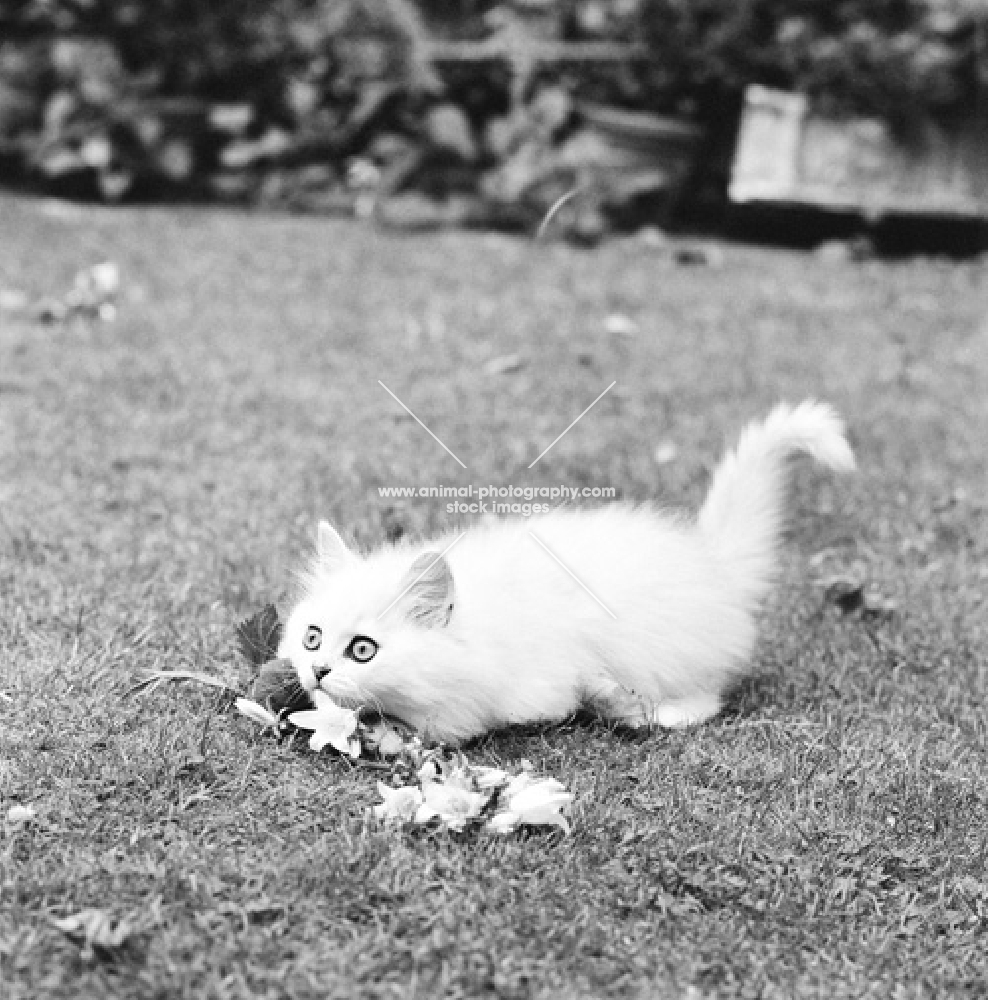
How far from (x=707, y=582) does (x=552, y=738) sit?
501mm

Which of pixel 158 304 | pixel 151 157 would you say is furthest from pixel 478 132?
pixel 158 304

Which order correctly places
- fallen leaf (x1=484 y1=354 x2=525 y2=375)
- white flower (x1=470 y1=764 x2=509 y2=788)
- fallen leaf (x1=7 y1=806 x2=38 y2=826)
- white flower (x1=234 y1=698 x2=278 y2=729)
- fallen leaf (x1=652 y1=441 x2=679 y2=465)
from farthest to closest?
1. fallen leaf (x1=484 y1=354 x2=525 y2=375)
2. fallen leaf (x1=652 y1=441 x2=679 y2=465)
3. white flower (x1=234 y1=698 x2=278 y2=729)
4. white flower (x1=470 y1=764 x2=509 y2=788)
5. fallen leaf (x1=7 y1=806 x2=38 y2=826)

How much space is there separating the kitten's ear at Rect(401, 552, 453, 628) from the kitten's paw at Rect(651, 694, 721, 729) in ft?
1.78

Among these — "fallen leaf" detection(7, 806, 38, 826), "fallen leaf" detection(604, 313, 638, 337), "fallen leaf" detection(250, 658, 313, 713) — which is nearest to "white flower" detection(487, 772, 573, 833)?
"fallen leaf" detection(250, 658, 313, 713)

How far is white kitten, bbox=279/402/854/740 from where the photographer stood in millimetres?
2717

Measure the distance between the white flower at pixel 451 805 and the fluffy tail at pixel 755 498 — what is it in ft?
3.23

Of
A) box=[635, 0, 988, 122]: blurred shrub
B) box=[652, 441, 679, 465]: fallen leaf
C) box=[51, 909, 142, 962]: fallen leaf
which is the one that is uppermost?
box=[635, 0, 988, 122]: blurred shrub

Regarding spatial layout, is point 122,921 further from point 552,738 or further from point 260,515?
point 260,515

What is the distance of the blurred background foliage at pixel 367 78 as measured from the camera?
27.5ft

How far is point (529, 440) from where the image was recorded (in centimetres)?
494

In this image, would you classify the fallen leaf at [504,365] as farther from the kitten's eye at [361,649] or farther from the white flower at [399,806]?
the white flower at [399,806]

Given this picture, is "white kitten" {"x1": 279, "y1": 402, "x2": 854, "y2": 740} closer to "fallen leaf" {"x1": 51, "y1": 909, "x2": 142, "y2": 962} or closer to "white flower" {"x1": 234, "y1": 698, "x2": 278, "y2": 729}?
"white flower" {"x1": 234, "y1": 698, "x2": 278, "y2": 729}

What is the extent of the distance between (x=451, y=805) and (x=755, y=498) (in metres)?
1.18

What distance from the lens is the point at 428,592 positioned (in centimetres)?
272
